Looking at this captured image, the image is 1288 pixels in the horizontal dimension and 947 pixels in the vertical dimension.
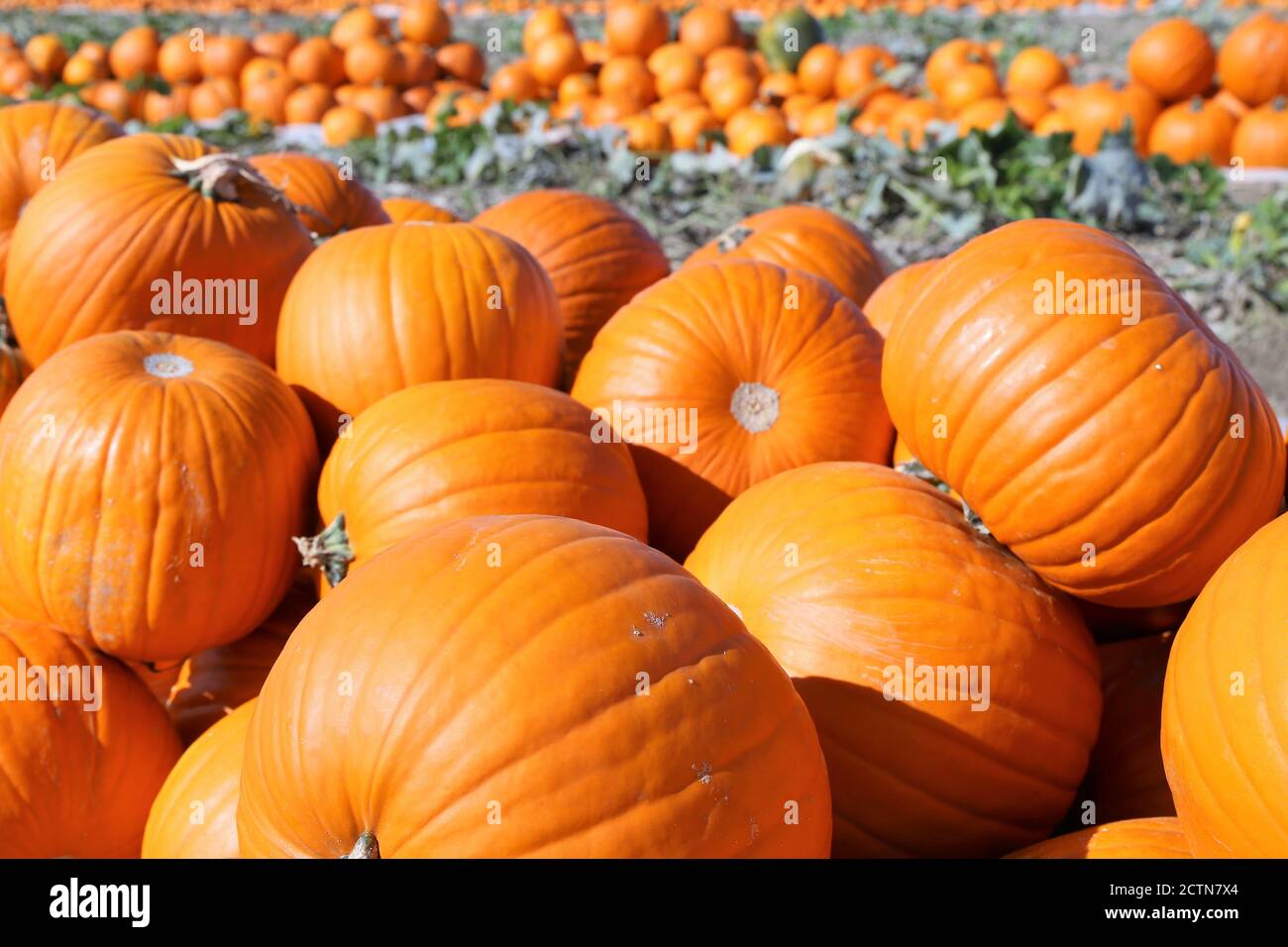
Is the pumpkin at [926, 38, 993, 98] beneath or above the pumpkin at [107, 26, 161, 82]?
beneath

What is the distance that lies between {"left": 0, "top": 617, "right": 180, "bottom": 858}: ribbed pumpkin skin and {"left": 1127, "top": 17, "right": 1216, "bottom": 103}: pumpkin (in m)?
9.25

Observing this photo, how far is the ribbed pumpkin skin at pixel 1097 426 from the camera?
1909mm

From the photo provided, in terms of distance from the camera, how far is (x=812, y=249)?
3574mm

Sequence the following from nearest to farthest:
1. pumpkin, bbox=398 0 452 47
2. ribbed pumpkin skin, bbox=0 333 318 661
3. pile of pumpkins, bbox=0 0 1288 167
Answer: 1. ribbed pumpkin skin, bbox=0 333 318 661
2. pile of pumpkins, bbox=0 0 1288 167
3. pumpkin, bbox=398 0 452 47

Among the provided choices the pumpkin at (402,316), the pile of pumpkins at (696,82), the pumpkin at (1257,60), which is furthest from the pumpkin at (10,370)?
the pumpkin at (1257,60)

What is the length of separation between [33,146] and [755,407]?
7.75 ft

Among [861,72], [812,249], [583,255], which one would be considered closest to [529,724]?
[583,255]

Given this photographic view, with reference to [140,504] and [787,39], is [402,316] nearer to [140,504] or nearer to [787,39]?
[140,504]

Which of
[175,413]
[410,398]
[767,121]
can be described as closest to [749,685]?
[410,398]

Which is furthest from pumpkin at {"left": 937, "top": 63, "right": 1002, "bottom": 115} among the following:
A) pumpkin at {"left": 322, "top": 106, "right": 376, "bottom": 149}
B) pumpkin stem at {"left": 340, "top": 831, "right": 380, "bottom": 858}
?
pumpkin stem at {"left": 340, "top": 831, "right": 380, "bottom": 858}

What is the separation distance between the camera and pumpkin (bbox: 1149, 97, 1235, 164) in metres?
8.54
